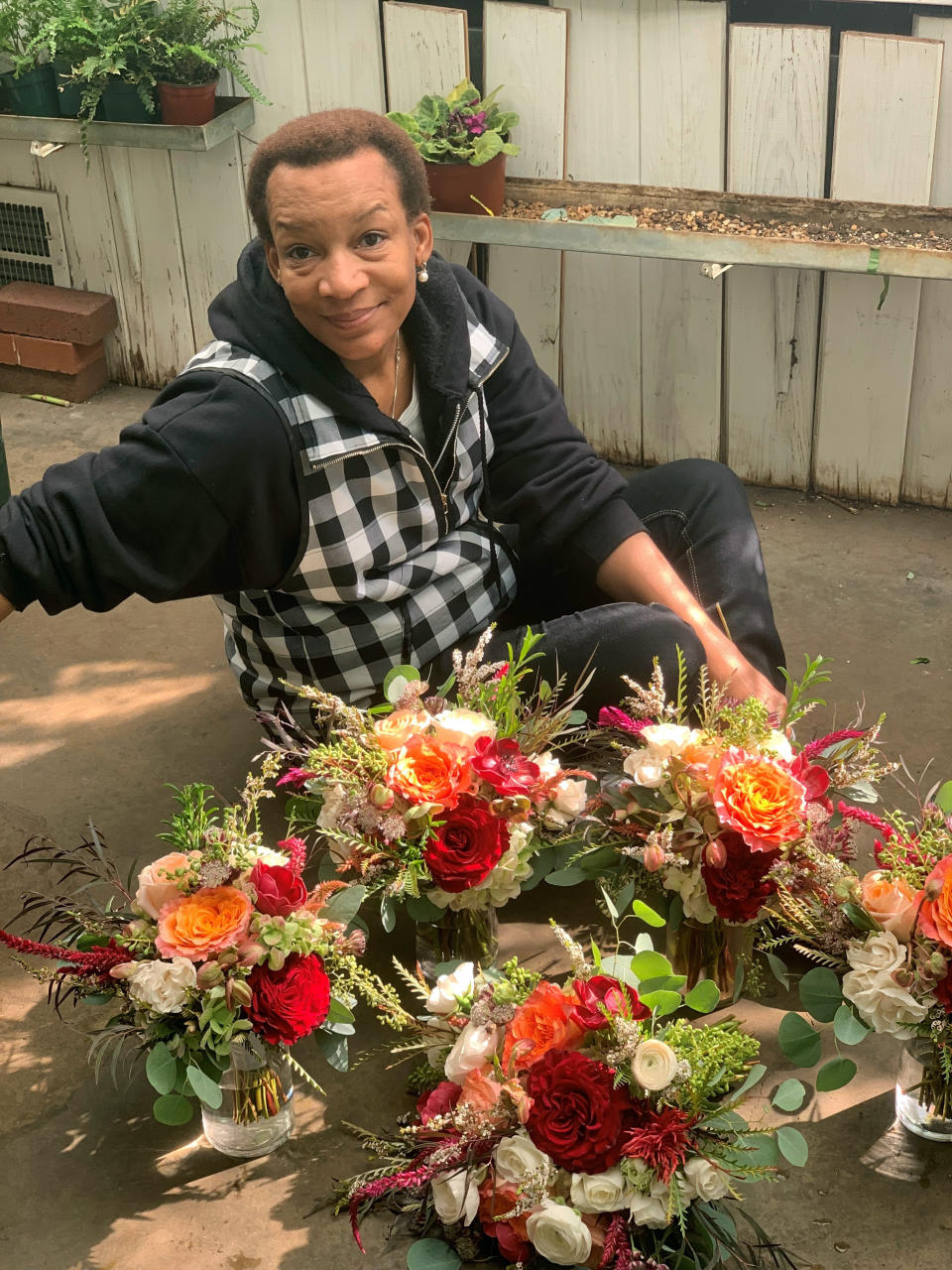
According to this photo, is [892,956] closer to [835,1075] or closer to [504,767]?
[835,1075]

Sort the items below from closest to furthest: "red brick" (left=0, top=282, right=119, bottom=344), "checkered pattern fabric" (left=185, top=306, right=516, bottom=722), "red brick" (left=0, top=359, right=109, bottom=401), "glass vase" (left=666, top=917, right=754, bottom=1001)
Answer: "glass vase" (left=666, top=917, right=754, bottom=1001), "checkered pattern fabric" (left=185, top=306, right=516, bottom=722), "red brick" (left=0, top=282, right=119, bottom=344), "red brick" (left=0, top=359, right=109, bottom=401)

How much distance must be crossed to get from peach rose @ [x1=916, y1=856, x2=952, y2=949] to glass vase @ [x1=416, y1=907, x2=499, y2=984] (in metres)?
0.65

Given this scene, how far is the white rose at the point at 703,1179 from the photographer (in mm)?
1649

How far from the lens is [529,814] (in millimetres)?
2051

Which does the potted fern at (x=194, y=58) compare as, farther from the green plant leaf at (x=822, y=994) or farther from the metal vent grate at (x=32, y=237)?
the green plant leaf at (x=822, y=994)

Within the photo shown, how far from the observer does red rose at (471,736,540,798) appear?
1.92m

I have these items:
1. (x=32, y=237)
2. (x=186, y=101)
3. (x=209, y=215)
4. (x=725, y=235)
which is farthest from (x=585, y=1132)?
(x=32, y=237)

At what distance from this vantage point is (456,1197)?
175cm

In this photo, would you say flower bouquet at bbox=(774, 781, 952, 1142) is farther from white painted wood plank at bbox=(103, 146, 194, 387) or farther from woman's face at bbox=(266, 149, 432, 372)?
white painted wood plank at bbox=(103, 146, 194, 387)

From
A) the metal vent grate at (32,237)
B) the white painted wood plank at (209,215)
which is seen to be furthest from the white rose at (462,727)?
the metal vent grate at (32,237)

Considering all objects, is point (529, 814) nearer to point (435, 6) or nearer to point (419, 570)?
point (419, 570)

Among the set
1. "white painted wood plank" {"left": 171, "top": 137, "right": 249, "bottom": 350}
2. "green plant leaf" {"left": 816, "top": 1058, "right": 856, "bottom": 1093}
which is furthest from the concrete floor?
"white painted wood plank" {"left": 171, "top": 137, "right": 249, "bottom": 350}

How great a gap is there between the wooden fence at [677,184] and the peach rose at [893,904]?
6.91ft

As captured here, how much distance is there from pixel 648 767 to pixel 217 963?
64 cm
